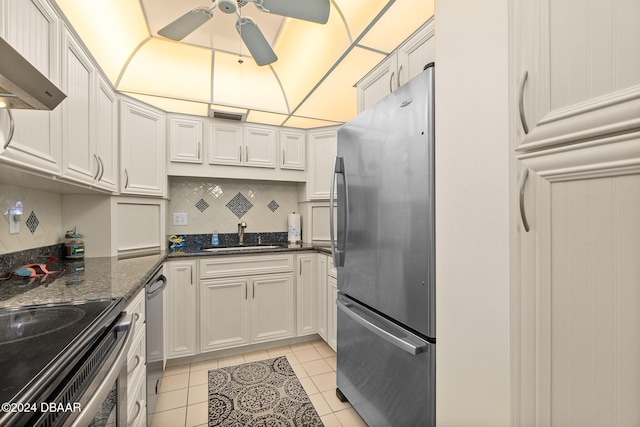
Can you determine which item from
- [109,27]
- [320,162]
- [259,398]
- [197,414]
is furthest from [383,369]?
[109,27]

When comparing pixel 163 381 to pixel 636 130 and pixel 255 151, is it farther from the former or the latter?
pixel 636 130

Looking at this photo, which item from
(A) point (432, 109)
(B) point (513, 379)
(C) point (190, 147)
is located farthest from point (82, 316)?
(C) point (190, 147)

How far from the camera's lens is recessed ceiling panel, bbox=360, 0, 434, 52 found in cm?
147

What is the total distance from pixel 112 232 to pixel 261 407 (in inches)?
A: 63.6

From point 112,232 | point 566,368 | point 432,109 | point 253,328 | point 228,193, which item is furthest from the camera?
point 228,193

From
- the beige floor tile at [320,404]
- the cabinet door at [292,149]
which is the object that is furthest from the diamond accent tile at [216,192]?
the beige floor tile at [320,404]

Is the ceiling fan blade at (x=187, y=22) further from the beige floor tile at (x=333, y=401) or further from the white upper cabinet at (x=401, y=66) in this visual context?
the beige floor tile at (x=333, y=401)

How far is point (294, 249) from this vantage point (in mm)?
2652

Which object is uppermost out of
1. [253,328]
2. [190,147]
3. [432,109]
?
[190,147]

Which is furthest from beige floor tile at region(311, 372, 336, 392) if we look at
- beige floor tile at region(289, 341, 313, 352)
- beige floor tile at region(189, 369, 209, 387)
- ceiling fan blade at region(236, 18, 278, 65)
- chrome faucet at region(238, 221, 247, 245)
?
ceiling fan blade at region(236, 18, 278, 65)

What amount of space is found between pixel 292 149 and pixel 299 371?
2106mm

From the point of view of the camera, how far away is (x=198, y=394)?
6.31 ft

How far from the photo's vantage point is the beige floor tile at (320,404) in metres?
1.74

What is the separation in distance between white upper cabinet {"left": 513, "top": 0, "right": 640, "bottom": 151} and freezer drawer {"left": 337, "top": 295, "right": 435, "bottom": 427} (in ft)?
2.87
